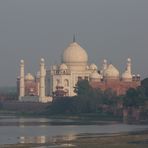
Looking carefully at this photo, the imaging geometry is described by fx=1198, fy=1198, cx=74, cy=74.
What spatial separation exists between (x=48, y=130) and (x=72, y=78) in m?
53.6

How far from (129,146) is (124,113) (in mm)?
42842

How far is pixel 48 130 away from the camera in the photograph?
81500mm

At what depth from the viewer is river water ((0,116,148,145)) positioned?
7144 centimetres

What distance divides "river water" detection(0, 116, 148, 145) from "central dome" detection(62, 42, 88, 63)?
38.2 meters

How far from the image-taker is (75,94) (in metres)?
134

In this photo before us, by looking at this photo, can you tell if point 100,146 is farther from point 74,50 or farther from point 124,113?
point 74,50

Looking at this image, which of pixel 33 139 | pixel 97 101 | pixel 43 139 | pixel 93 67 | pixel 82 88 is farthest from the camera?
pixel 93 67

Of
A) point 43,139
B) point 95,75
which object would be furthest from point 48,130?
point 95,75

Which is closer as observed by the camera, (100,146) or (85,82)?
(100,146)

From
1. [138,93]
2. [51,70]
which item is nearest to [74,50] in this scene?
[51,70]

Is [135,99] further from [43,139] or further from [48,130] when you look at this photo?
[43,139]

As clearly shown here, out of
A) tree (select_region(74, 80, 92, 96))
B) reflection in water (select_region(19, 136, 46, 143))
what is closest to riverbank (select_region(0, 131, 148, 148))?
reflection in water (select_region(19, 136, 46, 143))

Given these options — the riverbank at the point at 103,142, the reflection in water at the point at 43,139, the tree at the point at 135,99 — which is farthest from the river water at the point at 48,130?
the tree at the point at 135,99

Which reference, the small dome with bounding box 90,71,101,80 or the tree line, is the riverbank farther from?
the small dome with bounding box 90,71,101,80
